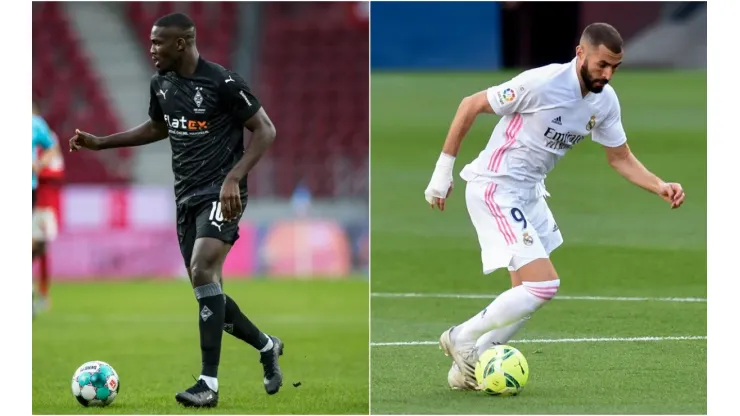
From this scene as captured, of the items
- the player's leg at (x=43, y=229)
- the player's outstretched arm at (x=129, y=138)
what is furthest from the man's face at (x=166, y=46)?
the player's leg at (x=43, y=229)

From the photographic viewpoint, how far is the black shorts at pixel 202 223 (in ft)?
18.7

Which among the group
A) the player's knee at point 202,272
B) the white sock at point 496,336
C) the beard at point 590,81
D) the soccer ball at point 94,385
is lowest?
the soccer ball at point 94,385

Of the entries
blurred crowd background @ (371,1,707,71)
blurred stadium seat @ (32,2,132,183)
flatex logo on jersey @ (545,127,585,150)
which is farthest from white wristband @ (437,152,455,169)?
blurred stadium seat @ (32,2,132,183)

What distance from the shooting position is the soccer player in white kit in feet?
18.3

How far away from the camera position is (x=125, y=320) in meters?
11.6

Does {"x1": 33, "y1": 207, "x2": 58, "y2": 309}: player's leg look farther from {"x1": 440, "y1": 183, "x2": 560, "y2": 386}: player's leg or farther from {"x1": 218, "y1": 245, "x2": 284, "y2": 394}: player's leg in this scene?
{"x1": 440, "y1": 183, "x2": 560, "y2": 386}: player's leg

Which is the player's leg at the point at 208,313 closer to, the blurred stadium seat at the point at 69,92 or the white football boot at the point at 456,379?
the white football boot at the point at 456,379

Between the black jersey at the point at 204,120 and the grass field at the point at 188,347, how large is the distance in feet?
3.65

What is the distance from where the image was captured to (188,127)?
19.1ft

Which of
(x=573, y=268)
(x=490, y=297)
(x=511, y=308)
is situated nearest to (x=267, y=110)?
(x=573, y=268)

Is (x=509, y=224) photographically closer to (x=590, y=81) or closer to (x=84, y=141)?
(x=590, y=81)

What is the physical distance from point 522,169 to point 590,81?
53 centimetres

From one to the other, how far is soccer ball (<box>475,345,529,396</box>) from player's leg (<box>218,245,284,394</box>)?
3.92 feet

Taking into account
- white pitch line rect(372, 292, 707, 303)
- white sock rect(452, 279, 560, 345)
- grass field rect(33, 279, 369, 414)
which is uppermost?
white sock rect(452, 279, 560, 345)
